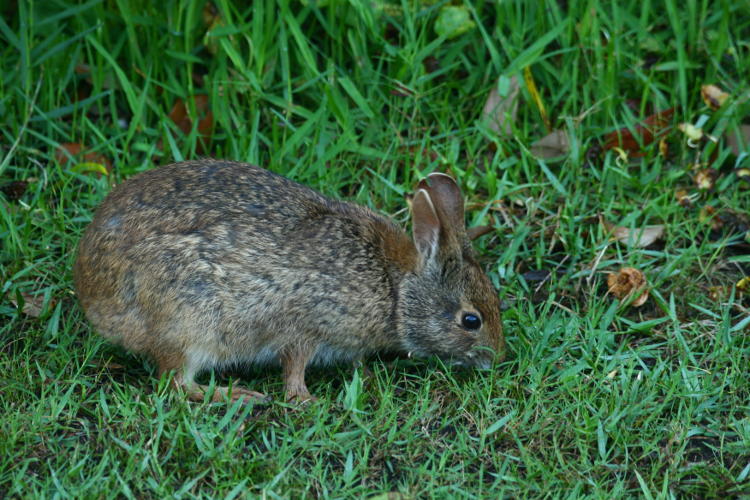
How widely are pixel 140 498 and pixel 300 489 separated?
625 millimetres

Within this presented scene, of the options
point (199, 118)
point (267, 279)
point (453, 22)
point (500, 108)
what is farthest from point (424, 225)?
point (199, 118)

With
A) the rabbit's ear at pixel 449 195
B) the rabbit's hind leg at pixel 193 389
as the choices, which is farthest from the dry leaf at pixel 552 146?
the rabbit's hind leg at pixel 193 389

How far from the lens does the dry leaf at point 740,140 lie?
6.35 meters

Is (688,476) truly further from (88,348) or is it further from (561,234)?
(88,348)

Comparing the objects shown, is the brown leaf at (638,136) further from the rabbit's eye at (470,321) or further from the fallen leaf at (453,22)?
the rabbit's eye at (470,321)

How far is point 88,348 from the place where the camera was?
5.10 meters

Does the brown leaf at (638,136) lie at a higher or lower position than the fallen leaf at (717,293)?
higher

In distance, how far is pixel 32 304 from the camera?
543 centimetres

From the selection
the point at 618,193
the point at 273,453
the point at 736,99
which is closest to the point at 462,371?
the point at 273,453

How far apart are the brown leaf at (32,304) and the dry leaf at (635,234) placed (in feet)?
10.0

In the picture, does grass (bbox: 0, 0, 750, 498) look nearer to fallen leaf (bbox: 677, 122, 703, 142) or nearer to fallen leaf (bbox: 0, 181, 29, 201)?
fallen leaf (bbox: 0, 181, 29, 201)

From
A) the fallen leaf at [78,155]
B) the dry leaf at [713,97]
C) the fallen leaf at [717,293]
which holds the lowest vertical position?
the fallen leaf at [717,293]

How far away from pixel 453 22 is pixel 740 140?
1873mm

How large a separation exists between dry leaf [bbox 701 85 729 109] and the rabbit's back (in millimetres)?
2525
